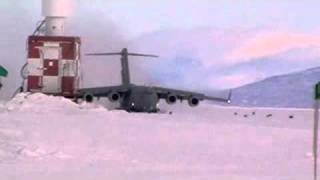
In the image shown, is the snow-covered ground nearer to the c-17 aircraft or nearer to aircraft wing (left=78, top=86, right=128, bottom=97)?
the c-17 aircraft

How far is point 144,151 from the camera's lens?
15531 mm

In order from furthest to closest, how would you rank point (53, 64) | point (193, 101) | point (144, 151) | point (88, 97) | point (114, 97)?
point (193, 101)
point (114, 97)
point (88, 97)
point (53, 64)
point (144, 151)

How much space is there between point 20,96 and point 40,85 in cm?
487

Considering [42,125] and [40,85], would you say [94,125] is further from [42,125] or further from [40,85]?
[40,85]

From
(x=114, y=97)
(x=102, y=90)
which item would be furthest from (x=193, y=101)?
(x=102, y=90)

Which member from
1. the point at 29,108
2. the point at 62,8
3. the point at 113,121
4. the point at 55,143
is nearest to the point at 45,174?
the point at 55,143

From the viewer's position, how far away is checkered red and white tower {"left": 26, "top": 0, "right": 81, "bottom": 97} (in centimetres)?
3769

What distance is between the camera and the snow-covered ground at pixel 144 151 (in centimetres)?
1203

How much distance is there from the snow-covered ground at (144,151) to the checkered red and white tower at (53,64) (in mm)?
17114

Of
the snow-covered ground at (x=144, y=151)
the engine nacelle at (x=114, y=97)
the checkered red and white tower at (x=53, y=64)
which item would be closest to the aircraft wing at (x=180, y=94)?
the engine nacelle at (x=114, y=97)

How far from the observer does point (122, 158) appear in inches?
572

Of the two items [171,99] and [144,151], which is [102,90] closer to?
[171,99]

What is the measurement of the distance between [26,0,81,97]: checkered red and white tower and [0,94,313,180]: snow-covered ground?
17.1 meters

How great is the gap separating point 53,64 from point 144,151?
22865 mm
